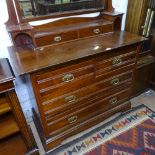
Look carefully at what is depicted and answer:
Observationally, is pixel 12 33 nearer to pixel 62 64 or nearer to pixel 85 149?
pixel 62 64

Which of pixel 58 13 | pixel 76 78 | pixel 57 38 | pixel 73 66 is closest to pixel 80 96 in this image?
pixel 76 78

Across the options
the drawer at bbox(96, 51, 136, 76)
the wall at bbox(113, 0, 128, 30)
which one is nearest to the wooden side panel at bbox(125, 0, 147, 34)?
the wall at bbox(113, 0, 128, 30)

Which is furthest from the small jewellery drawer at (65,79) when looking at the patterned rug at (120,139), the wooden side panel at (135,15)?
the wooden side panel at (135,15)

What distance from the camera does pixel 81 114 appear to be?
1.61 m

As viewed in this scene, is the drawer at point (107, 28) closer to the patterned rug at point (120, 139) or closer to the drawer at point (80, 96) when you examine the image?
the drawer at point (80, 96)

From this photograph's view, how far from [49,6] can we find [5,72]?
74cm

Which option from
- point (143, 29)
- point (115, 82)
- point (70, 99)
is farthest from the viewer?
point (143, 29)

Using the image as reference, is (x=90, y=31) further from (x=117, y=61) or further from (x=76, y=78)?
(x=76, y=78)

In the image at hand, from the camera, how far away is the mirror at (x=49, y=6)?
1.38 meters

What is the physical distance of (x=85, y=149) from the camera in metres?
1.62

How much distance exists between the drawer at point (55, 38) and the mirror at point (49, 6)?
0.23 meters

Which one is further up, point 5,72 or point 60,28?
point 60,28

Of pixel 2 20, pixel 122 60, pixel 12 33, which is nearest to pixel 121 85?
pixel 122 60

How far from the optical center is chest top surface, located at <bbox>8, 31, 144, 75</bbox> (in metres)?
1.14
